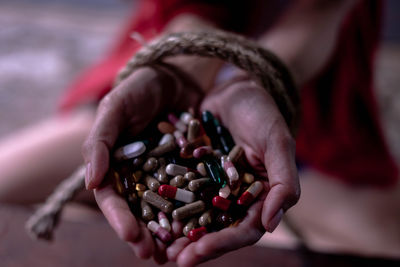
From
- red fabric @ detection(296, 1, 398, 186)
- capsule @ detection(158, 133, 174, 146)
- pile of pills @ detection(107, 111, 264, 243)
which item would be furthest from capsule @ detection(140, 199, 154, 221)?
red fabric @ detection(296, 1, 398, 186)

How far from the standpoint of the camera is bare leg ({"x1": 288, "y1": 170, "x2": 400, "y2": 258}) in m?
1.01

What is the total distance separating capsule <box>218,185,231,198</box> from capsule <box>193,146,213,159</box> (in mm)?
55

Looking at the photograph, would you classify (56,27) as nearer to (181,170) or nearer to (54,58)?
(54,58)

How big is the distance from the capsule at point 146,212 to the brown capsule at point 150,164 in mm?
53

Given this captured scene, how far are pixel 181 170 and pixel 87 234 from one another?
171 millimetres

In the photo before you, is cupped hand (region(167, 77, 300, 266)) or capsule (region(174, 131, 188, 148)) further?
capsule (region(174, 131, 188, 148))

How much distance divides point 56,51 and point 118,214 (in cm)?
180

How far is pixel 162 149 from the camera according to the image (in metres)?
0.55

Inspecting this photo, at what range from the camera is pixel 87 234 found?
57 centimetres

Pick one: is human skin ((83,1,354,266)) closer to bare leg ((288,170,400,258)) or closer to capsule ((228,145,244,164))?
capsule ((228,145,244,164))

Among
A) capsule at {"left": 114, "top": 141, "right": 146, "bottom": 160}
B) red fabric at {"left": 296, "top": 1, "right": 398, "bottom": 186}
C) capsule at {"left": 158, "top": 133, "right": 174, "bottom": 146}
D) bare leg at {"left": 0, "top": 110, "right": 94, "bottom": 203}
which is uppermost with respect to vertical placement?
capsule at {"left": 114, "top": 141, "right": 146, "bottom": 160}

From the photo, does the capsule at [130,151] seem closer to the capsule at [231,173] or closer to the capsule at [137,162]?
the capsule at [137,162]

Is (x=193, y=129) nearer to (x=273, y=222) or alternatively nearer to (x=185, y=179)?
(x=185, y=179)

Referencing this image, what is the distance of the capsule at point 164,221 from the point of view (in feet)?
1.54
